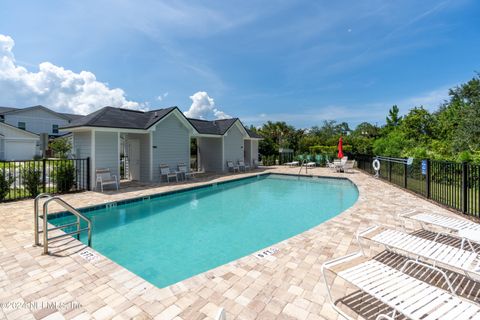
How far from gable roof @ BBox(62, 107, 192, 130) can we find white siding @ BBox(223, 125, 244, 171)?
6.17m

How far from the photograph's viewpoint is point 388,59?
59.6 ft

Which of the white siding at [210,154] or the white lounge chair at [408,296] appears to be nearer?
the white lounge chair at [408,296]

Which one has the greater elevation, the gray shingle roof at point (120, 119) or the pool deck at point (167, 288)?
the gray shingle roof at point (120, 119)

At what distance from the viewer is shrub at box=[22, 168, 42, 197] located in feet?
28.5

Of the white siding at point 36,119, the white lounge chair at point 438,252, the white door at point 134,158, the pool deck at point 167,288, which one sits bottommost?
the pool deck at point 167,288

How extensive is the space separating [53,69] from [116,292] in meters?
24.8

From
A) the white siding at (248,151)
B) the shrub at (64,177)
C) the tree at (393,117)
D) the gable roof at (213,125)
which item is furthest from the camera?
the tree at (393,117)

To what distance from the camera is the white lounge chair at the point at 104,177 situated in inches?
413

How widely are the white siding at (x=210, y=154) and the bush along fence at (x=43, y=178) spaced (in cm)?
981

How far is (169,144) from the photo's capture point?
14039 mm

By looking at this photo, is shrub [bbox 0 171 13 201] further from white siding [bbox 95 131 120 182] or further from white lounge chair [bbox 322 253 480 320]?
white lounge chair [bbox 322 253 480 320]

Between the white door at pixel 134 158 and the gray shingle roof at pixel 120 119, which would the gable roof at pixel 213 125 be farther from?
the white door at pixel 134 158

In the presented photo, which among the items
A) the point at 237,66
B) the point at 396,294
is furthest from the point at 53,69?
the point at 396,294

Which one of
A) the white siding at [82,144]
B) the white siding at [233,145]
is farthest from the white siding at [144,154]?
the white siding at [233,145]
